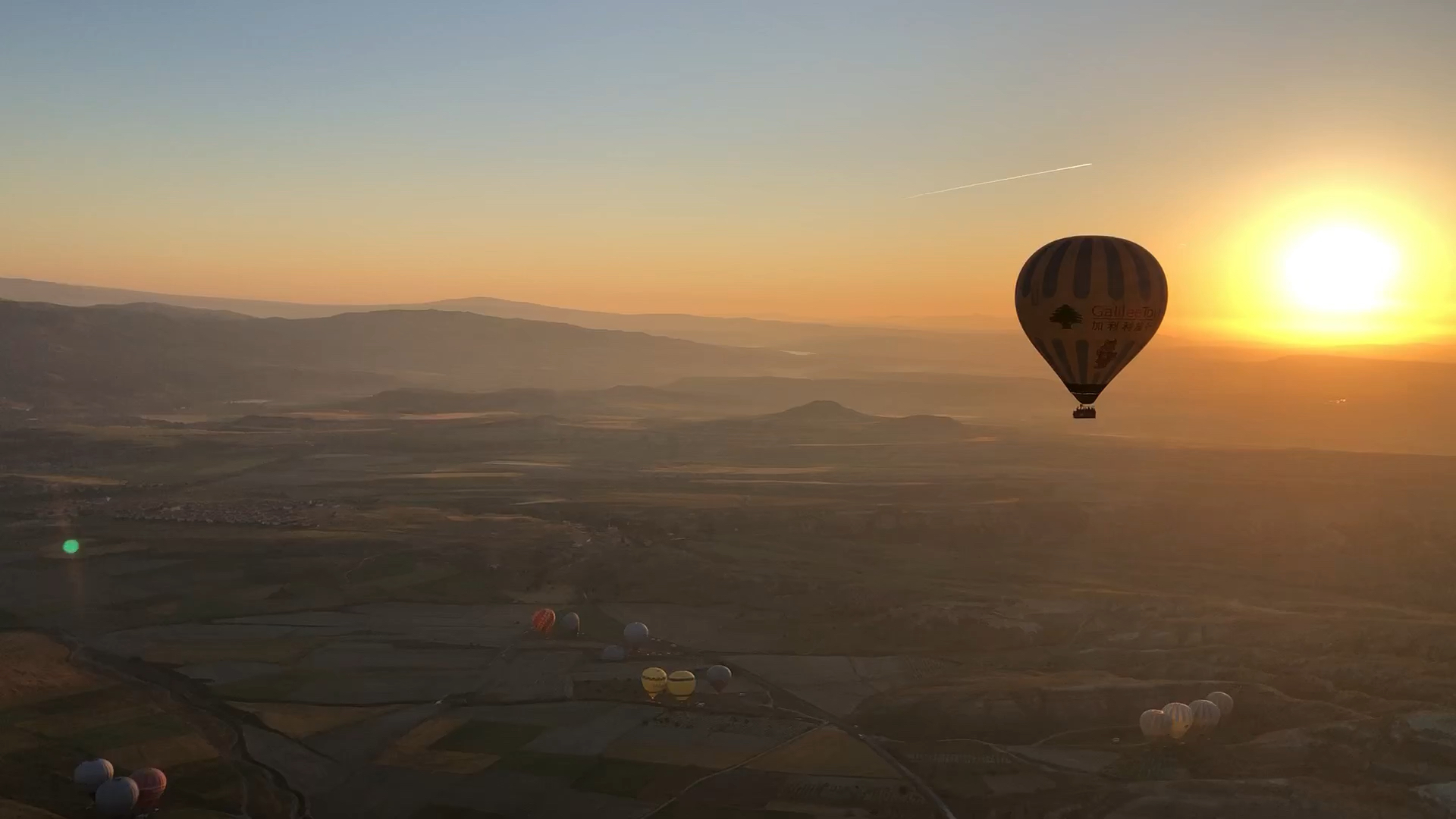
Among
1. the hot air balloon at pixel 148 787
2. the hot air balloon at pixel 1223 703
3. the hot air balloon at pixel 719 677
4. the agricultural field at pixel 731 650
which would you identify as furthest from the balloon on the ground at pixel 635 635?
the hot air balloon at pixel 1223 703

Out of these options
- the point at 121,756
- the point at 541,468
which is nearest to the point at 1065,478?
the point at 541,468

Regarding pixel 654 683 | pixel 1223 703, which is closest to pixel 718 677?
pixel 654 683

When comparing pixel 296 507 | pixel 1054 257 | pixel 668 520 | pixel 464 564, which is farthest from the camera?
pixel 296 507

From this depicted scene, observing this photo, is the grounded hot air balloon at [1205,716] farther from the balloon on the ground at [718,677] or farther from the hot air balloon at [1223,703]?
the balloon on the ground at [718,677]

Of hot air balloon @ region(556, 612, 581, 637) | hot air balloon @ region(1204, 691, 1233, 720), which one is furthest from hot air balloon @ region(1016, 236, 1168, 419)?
hot air balloon @ region(556, 612, 581, 637)

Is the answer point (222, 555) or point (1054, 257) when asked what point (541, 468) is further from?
point (1054, 257)

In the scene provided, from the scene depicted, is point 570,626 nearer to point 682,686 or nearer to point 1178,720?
point 682,686

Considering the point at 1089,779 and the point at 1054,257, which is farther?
the point at 1054,257
